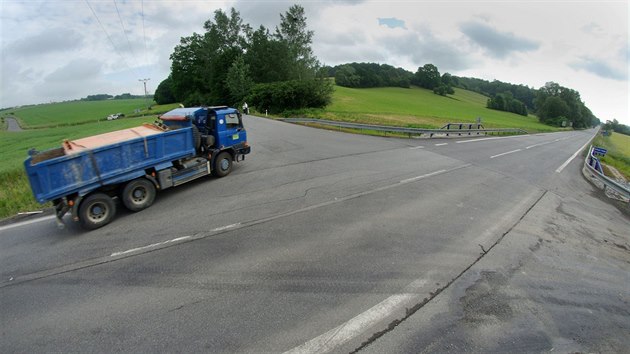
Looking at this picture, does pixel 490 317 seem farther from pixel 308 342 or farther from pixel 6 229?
pixel 6 229

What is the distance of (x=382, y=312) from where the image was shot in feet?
13.0

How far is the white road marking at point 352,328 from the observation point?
11.2 ft

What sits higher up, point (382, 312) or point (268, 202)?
point (268, 202)

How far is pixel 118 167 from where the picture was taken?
7176 mm

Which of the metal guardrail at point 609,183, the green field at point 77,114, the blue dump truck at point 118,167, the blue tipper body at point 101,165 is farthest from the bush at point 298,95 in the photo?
the blue tipper body at point 101,165

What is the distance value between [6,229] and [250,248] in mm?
6190

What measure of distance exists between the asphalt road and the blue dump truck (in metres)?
0.50

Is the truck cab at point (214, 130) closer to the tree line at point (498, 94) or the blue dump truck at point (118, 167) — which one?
the blue dump truck at point (118, 167)

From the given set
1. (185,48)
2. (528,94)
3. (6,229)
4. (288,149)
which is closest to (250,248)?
(6,229)

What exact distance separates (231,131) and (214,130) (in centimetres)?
67

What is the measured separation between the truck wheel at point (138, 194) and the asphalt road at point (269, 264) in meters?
0.32

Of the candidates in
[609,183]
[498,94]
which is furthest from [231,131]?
[498,94]

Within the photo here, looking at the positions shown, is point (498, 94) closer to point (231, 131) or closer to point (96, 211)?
point (231, 131)

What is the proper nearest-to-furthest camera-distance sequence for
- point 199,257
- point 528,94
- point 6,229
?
point 199,257, point 6,229, point 528,94
